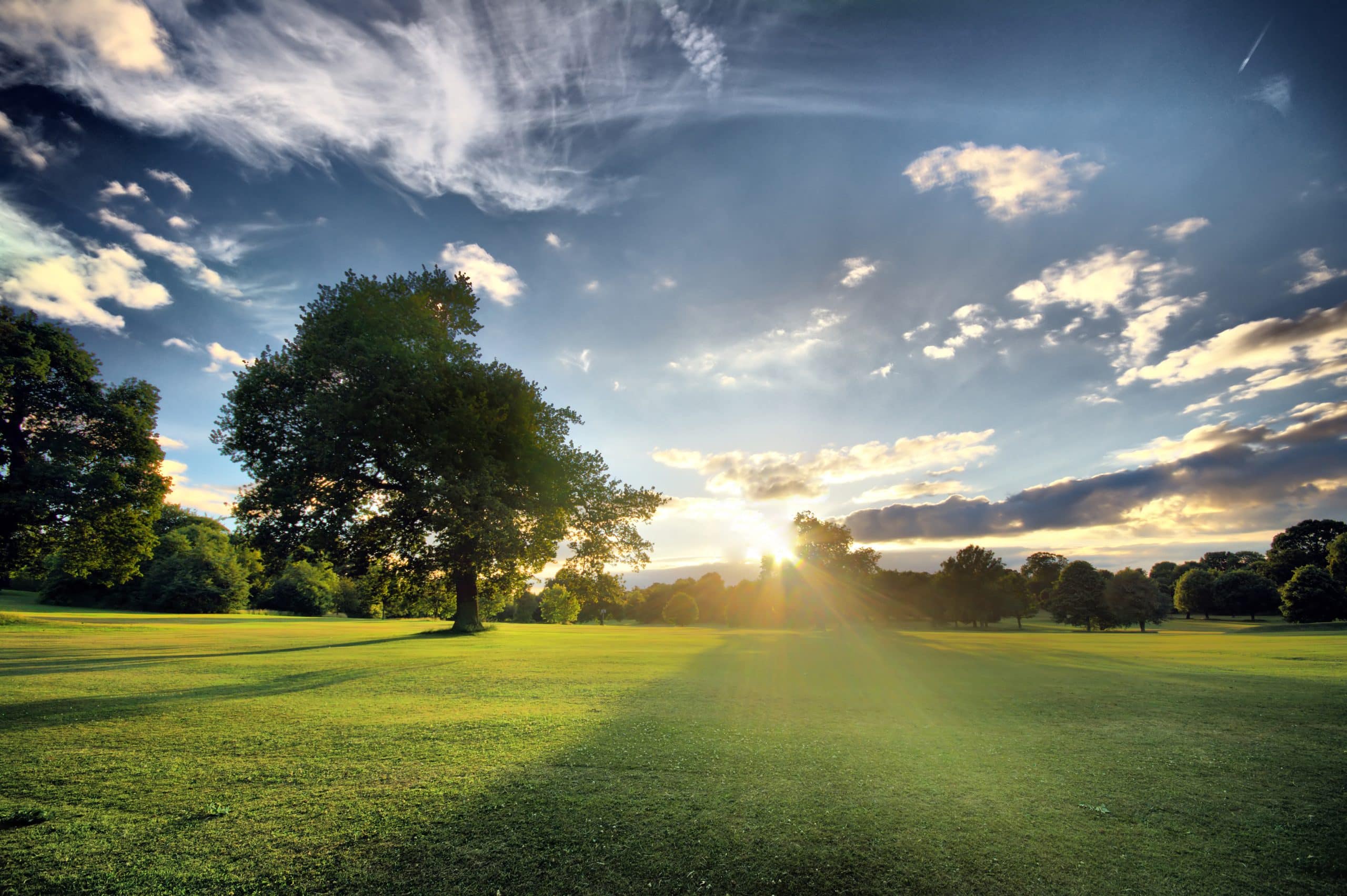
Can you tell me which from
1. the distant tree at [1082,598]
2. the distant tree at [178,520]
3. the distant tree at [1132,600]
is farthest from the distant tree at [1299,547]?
the distant tree at [178,520]

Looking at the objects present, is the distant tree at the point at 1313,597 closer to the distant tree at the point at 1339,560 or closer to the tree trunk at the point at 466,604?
the distant tree at the point at 1339,560

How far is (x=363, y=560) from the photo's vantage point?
27.2m

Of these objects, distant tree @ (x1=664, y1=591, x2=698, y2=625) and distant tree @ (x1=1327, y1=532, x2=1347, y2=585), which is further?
distant tree @ (x1=664, y1=591, x2=698, y2=625)

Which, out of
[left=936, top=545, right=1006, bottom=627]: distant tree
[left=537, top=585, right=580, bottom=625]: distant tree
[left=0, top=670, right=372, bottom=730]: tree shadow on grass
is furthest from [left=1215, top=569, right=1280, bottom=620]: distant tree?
[left=0, top=670, right=372, bottom=730]: tree shadow on grass

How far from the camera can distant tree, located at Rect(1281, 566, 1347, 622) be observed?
6134cm

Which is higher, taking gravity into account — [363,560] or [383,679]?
[363,560]

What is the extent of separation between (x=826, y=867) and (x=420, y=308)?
32175 millimetres

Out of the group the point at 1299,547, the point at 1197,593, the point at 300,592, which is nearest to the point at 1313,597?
the point at 1197,593

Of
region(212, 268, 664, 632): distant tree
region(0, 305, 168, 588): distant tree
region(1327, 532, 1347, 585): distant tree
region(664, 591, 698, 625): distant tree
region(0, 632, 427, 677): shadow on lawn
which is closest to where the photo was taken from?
region(0, 632, 427, 677): shadow on lawn

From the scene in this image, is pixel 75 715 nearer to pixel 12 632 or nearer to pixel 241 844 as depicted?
pixel 241 844

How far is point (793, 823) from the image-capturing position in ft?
16.2

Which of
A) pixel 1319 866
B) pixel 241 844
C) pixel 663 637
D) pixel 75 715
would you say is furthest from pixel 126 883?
pixel 663 637

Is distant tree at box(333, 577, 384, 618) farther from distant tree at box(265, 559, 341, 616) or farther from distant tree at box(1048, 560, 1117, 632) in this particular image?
distant tree at box(1048, 560, 1117, 632)

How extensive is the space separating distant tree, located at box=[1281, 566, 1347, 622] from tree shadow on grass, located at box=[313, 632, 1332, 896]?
281 feet
